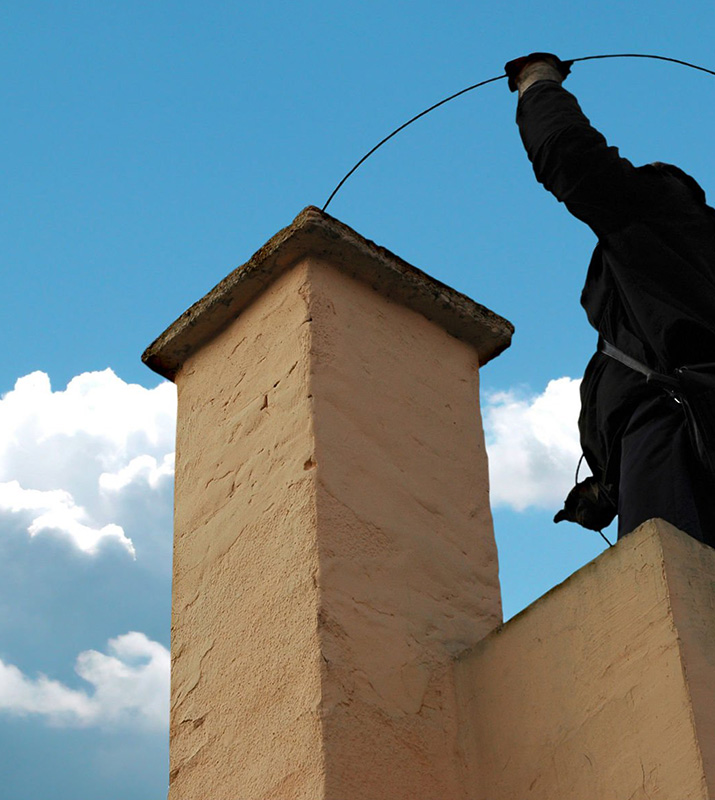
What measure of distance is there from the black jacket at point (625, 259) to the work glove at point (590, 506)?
Result: 65 millimetres

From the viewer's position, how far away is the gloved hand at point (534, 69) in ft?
11.9

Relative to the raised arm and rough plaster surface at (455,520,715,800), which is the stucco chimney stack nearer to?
rough plaster surface at (455,520,715,800)

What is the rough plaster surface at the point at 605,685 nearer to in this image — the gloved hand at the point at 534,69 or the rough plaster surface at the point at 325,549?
the rough plaster surface at the point at 325,549

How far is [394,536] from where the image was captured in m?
3.07

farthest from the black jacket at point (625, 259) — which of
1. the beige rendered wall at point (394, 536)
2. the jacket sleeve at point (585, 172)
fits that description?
the beige rendered wall at point (394, 536)

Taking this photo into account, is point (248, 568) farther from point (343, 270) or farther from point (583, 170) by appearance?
point (583, 170)

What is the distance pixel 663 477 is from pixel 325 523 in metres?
0.77

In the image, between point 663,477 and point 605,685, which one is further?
point 663,477

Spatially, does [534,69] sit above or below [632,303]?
above

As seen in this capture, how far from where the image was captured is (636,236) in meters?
3.33

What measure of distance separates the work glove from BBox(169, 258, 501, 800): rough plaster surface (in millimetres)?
262

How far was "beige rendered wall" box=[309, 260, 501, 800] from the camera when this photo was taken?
2736 millimetres

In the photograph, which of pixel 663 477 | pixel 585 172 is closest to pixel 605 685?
pixel 663 477

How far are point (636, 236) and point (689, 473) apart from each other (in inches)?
24.9
